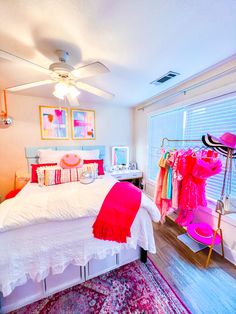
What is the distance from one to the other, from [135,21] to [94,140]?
2.34 meters

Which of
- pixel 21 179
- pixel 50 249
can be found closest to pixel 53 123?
pixel 21 179

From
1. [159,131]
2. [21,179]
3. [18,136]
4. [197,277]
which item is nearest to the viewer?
[197,277]

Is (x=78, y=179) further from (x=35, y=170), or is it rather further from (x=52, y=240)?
(x=52, y=240)

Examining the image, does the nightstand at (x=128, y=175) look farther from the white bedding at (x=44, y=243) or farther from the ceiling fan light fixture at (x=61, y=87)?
the ceiling fan light fixture at (x=61, y=87)

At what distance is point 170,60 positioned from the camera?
5.04 ft

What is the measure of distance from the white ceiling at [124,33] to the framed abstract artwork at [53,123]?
949 millimetres

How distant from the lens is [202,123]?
1937mm

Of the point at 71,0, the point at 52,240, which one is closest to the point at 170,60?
the point at 71,0

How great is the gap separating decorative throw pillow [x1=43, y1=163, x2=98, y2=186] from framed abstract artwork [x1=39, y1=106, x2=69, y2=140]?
3.31 ft

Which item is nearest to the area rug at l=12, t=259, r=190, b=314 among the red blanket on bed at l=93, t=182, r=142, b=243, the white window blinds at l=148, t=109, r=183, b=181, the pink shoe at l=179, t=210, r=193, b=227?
the red blanket on bed at l=93, t=182, r=142, b=243

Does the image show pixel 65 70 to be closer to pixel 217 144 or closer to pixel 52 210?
pixel 52 210

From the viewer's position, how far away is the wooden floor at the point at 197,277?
45.6 inches

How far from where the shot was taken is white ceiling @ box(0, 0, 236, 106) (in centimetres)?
93

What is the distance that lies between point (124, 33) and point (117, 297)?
232 centimetres
